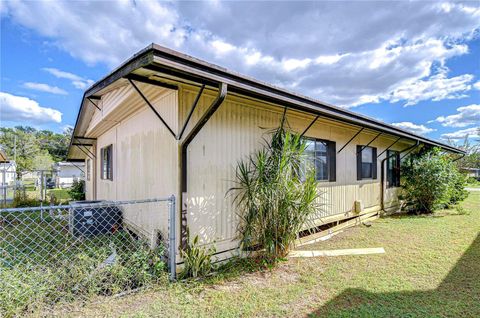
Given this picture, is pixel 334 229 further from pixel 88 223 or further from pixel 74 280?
pixel 88 223

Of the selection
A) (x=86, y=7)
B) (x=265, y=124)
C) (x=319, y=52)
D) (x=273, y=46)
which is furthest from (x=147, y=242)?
(x=319, y=52)

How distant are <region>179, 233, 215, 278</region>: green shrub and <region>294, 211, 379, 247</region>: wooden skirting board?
1.91 metres

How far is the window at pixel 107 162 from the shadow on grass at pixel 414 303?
6.36 meters

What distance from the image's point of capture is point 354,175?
693 cm

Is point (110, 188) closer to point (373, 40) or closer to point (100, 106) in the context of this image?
point (100, 106)

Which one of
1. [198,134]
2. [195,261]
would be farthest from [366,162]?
[195,261]

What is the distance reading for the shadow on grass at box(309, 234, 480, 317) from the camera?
2553mm

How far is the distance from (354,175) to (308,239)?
9.09 ft

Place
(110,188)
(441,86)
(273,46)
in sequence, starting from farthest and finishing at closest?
(441,86), (273,46), (110,188)

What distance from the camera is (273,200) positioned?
3.81 meters

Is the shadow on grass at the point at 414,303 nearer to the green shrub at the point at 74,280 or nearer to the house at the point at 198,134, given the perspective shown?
the house at the point at 198,134

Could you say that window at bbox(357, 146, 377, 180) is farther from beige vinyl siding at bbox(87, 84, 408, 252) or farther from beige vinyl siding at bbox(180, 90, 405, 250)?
beige vinyl siding at bbox(180, 90, 405, 250)

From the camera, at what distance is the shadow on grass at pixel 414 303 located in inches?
101

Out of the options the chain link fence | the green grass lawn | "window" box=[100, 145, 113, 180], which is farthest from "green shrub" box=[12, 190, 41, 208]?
the green grass lawn
